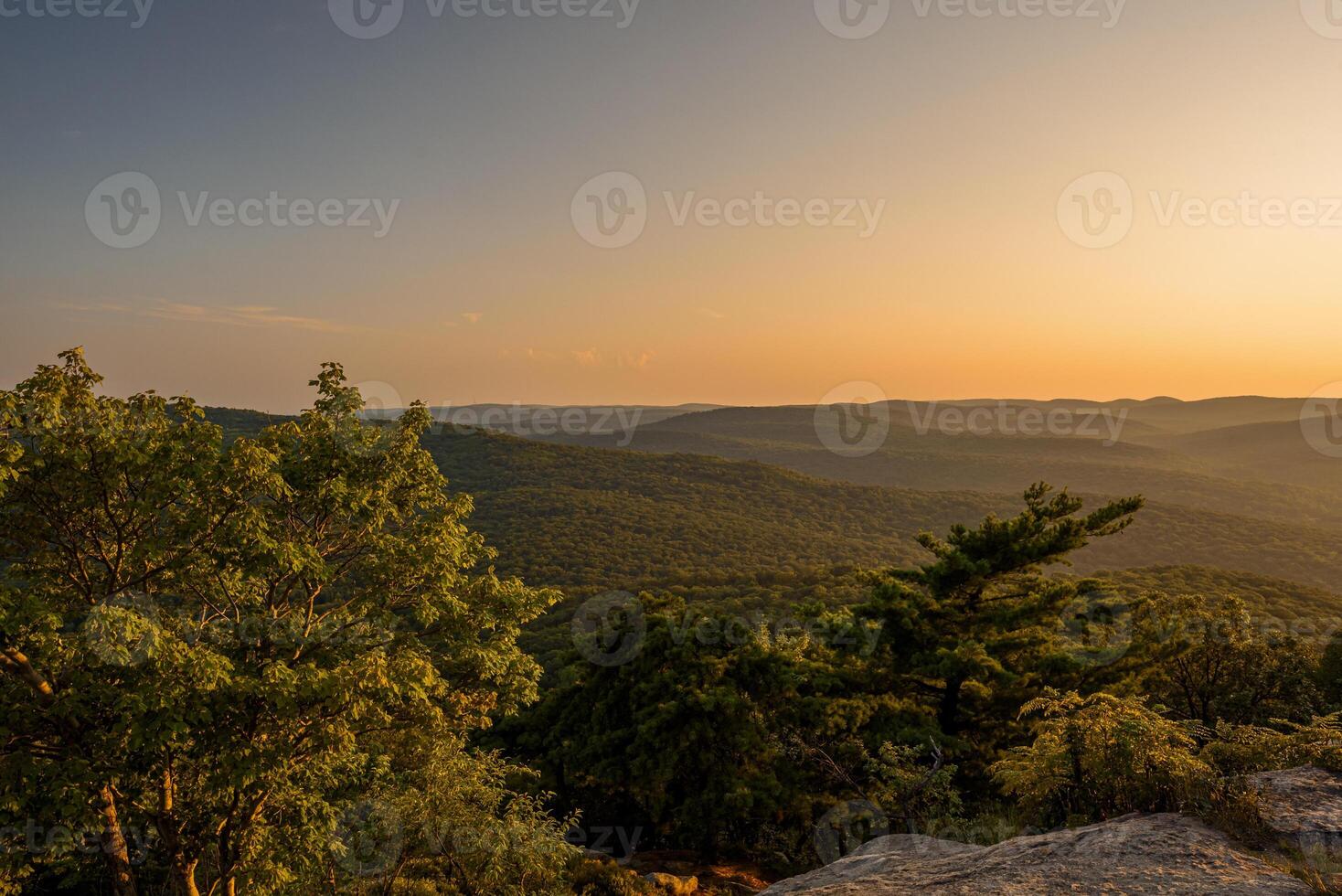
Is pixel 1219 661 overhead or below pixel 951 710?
overhead

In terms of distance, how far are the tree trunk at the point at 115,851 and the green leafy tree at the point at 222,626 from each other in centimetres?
4

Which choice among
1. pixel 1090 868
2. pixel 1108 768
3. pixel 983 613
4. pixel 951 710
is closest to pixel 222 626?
pixel 1090 868

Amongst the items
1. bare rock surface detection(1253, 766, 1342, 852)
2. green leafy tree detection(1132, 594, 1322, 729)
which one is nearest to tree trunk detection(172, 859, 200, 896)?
bare rock surface detection(1253, 766, 1342, 852)

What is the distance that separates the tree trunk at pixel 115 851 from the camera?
9781 mm

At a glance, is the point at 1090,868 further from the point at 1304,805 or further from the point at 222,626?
the point at 222,626

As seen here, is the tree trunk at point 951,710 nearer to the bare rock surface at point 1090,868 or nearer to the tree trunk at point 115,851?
the bare rock surface at point 1090,868

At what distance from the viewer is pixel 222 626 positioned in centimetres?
1083

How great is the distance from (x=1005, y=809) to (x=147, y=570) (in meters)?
16.6

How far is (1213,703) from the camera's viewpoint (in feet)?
63.7

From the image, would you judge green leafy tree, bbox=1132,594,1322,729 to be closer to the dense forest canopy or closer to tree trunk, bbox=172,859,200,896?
the dense forest canopy

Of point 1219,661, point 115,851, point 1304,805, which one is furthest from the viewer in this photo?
point 1219,661

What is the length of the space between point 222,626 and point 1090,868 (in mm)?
12651

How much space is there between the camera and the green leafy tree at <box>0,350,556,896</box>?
878 centimetres

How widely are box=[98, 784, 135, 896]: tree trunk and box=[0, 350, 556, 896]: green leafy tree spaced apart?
0.04 m
